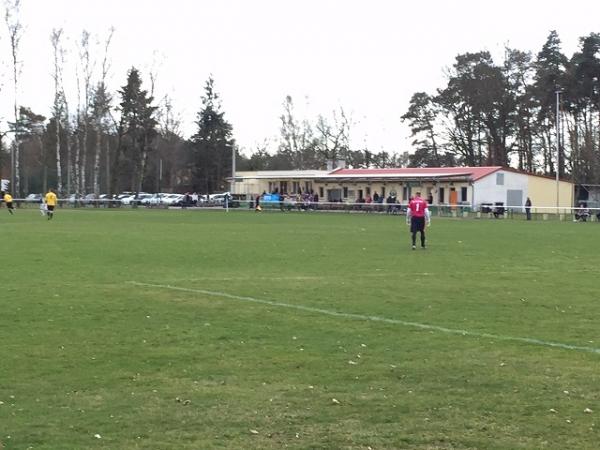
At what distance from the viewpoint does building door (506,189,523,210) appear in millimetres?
63062

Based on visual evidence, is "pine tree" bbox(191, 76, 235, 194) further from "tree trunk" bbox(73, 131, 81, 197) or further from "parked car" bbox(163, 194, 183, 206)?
"tree trunk" bbox(73, 131, 81, 197)

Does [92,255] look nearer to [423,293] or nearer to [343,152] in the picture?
[423,293]

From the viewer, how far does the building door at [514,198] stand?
207 feet

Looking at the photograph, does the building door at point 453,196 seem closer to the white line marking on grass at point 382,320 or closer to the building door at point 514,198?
the building door at point 514,198

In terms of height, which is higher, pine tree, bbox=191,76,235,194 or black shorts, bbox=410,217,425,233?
pine tree, bbox=191,76,235,194

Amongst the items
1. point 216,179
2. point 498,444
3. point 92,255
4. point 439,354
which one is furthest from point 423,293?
point 216,179

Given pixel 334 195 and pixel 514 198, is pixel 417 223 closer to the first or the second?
pixel 514 198

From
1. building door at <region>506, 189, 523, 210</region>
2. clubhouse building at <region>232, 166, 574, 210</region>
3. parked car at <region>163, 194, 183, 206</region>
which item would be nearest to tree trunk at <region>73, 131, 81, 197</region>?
parked car at <region>163, 194, 183, 206</region>

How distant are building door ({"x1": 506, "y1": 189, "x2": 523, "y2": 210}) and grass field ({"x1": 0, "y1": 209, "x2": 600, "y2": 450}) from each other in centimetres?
4704

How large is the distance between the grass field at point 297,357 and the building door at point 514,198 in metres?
47.0

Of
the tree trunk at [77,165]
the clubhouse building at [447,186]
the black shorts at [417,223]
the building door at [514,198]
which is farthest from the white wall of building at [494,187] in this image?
the black shorts at [417,223]

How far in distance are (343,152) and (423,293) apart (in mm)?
86501

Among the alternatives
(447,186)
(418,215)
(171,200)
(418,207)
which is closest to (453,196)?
(447,186)

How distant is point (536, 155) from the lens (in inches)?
3238
